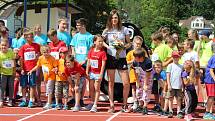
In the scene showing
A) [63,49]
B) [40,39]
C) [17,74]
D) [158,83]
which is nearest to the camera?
[63,49]

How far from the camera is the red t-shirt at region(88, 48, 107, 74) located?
10.5 metres

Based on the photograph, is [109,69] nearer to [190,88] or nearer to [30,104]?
[190,88]

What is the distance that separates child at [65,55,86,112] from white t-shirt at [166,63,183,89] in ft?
6.03

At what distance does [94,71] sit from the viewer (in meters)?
10.6

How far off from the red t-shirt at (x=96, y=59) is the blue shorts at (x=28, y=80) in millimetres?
1430

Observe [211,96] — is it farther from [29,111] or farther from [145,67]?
[29,111]

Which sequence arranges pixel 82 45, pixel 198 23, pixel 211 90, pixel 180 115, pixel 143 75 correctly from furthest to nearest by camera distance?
1. pixel 198 23
2. pixel 82 45
3. pixel 143 75
4. pixel 211 90
5. pixel 180 115

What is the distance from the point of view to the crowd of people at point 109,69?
10.2 metres

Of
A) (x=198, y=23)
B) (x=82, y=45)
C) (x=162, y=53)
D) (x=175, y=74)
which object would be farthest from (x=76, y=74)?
(x=198, y=23)

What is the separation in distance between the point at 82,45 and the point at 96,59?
67cm

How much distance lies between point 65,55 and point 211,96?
10.2 ft

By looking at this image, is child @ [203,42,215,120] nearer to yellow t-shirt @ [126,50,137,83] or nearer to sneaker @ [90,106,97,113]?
yellow t-shirt @ [126,50,137,83]

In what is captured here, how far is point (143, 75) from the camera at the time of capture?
34.3 feet

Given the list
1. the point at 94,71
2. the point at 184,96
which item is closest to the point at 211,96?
the point at 184,96
